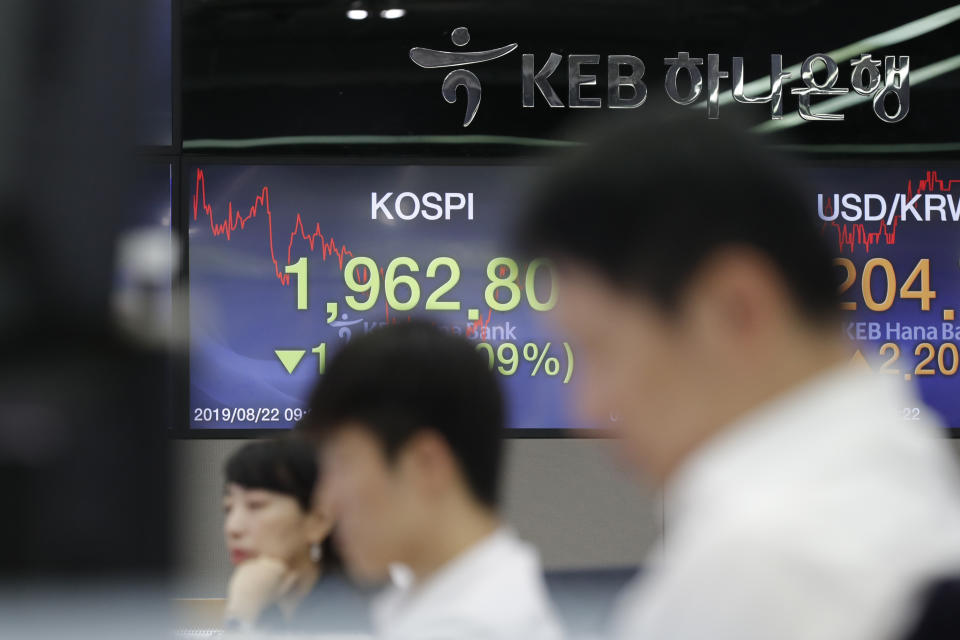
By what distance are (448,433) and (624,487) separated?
11.4 feet

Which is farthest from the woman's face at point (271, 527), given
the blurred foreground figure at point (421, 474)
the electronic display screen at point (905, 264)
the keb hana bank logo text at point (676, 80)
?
the electronic display screen at point (905, 264)

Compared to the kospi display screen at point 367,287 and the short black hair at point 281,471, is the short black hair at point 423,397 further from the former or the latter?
the kospi display screen at point 367,287

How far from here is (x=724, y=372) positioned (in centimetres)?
61

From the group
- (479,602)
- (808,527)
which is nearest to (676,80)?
(479,602)

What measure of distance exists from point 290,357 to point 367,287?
0.37 m

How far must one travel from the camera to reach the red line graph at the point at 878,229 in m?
4.71

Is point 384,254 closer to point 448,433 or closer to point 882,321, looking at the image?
point 882,321

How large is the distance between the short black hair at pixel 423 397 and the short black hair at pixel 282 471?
752 millimetres

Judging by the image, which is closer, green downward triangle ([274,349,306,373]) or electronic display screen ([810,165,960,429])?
green downward triangle ([274,349,306,373])

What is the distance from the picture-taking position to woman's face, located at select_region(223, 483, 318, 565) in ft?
6.59

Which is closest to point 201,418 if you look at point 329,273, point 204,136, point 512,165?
point 329,273

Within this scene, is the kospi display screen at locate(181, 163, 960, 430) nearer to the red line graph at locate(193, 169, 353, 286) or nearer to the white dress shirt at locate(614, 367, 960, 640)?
the red line graph at locate(193, 169, 353, 286)

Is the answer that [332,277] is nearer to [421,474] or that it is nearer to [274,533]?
[274,533]

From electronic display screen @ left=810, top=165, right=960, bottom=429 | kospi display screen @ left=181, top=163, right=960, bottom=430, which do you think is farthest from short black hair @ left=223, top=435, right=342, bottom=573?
electronic display screen @ left=810, top=165, right=960, bottom=429
